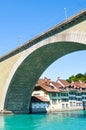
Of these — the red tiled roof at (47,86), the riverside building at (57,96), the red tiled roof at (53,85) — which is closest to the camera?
the riverside building at (57,96)

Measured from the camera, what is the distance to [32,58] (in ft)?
111

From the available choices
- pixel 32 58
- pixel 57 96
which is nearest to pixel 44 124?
pixel 32 58

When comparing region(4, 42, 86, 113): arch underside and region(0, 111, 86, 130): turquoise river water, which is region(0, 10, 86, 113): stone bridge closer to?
region(4, 42, 86, 113): arch underside

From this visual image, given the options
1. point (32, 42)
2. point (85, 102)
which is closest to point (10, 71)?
point (32, 42)

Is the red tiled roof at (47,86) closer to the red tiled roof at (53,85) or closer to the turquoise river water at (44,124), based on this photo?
the red tiled roof at (53,85)

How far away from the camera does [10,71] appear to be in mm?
35875

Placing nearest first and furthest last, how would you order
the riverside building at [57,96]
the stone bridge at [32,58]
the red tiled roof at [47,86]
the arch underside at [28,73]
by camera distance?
the stone bridge at [32,58], the arch underside at [28,73], the riverside building at [57,96], the red tiled roof at [47,86]

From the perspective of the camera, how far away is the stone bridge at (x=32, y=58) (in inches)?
1013

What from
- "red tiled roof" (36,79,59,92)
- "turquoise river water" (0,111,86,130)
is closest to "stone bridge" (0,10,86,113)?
"turquoise river water" (0,111,86,130)

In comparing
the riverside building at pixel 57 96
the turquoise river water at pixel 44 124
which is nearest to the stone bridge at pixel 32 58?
the turquoise river water at pixel 44 124

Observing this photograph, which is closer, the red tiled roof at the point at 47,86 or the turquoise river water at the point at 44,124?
the turquoise river water at the point at 44,124

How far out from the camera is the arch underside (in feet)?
103

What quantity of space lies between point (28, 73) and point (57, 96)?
55.3 ft

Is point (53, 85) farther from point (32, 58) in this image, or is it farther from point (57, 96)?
point (32, 58)
